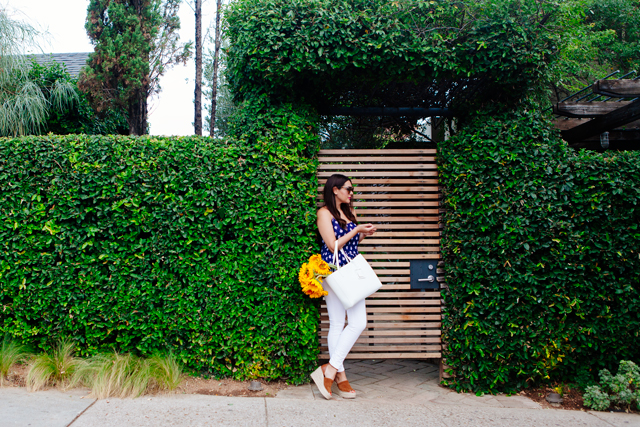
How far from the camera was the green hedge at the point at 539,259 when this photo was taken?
3850mm

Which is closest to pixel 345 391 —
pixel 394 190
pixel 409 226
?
pixel 409 226

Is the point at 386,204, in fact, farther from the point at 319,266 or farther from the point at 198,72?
the point at 198,72

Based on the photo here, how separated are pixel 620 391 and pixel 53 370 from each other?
521 centimetres

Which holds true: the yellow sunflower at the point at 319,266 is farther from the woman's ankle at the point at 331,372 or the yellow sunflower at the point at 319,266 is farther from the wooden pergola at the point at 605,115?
the wooden pergola at the point at 605,115

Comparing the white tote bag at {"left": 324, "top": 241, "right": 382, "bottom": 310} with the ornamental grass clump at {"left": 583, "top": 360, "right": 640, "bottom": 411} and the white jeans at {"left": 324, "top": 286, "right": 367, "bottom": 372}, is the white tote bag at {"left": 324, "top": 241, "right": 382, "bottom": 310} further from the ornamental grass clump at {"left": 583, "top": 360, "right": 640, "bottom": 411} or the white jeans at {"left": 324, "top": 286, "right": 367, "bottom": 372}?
the ornamental grass clump at {"left": 583, "top": 360, "right": 640, "bottom": 411}

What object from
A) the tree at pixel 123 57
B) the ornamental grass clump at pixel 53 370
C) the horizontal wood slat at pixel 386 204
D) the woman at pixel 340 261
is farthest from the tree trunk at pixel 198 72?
the woman at pixel 340 261

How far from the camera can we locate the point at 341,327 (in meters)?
3.85

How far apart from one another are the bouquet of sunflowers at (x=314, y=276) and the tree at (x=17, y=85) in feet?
15.3

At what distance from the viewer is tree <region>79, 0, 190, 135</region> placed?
25.4ft

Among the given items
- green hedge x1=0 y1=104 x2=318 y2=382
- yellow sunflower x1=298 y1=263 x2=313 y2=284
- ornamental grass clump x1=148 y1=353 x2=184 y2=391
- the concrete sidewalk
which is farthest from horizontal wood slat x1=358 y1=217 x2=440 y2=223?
ornamental grass clump x1=148 y1=353 x2=184 y2=391

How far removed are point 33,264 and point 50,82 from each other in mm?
4020

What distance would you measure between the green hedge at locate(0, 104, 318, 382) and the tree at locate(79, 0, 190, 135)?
428 cm

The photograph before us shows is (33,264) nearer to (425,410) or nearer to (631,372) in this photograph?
(425,410)

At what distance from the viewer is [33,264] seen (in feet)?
12.9
